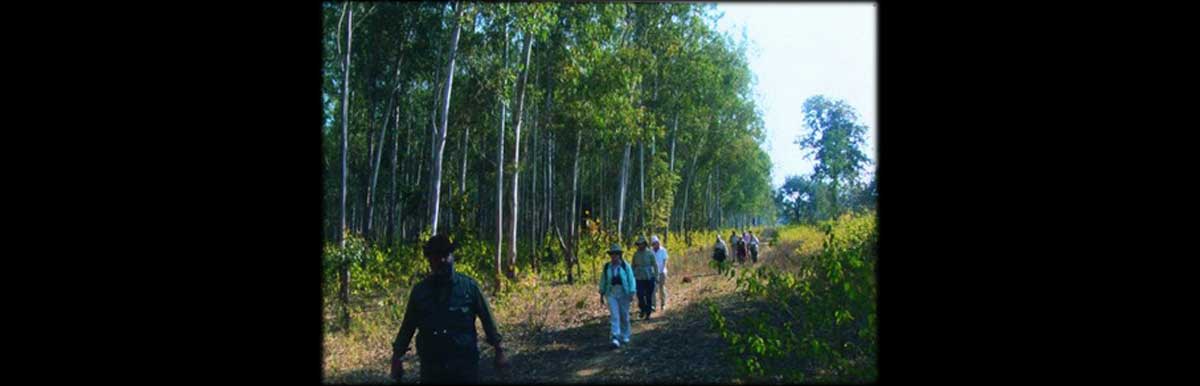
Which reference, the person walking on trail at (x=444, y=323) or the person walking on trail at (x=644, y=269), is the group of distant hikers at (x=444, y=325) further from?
the person walking on trail at (x=644, y=269)

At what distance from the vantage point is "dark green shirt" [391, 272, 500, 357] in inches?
192

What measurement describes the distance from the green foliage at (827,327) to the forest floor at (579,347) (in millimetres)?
383

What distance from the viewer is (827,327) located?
7676 millimetres

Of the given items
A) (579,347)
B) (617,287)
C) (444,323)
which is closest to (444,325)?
(444,323)

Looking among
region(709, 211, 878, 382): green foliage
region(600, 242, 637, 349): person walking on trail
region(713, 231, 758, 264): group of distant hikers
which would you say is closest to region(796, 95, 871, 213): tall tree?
region(709, 211, 878, 382): green foliage

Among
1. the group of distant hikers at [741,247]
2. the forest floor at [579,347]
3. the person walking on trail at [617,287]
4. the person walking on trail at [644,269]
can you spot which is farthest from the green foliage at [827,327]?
the group of distant hikers at [741,247]

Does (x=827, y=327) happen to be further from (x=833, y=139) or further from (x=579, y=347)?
(x=579, y=347)

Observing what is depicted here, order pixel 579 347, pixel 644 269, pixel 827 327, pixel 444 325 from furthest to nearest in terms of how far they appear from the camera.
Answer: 1. pixel 644 269
2. pixel 579 347
3. pixel 827 327
4. pixel 444 325

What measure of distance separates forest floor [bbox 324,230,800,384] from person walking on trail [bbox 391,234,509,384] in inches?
16.3

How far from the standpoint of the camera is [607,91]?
62.1 ft

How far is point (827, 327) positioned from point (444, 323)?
438cm

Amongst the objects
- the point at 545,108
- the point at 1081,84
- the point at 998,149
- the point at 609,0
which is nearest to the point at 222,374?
the point at 998,149

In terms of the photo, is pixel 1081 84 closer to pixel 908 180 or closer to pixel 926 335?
pixel 908 180

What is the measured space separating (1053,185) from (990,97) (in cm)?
48
